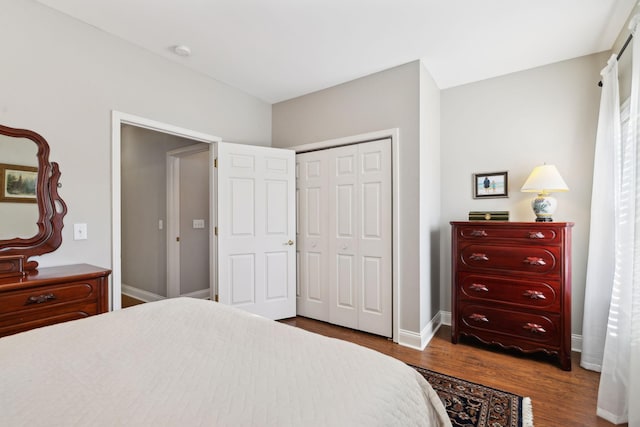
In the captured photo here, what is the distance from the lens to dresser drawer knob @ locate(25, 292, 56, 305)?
1.66 m

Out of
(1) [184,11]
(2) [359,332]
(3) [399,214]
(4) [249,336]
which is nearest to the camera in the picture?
(4) [249,336]

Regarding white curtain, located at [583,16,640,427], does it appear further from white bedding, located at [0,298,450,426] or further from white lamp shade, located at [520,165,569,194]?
white bedding, located at [0,298,450,426]

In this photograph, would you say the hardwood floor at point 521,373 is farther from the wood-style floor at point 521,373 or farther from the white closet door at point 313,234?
the white closet door at point 313,234

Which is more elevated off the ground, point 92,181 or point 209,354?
point 92,181

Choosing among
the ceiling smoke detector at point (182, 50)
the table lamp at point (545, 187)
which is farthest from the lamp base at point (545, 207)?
the ceiling smoke detector at point (182, 50)

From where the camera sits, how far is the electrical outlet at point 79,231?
2158mm

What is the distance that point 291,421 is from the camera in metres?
0.66

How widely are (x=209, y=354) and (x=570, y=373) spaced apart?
2749 millimetres

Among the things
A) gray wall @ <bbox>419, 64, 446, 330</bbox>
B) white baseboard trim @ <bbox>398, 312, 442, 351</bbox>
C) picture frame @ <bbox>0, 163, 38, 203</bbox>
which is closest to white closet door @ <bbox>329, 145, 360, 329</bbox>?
white baseboard trim @ <bbox>398, 312, 442, 351</bbox>

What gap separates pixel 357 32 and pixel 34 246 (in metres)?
2.75

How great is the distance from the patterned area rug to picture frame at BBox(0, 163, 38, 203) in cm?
302

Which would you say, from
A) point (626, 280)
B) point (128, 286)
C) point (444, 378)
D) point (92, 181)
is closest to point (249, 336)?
point (444, 378)

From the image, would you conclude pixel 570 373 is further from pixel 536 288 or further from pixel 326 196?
pixel 326 196

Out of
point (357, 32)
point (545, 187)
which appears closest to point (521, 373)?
point (545, 187)
